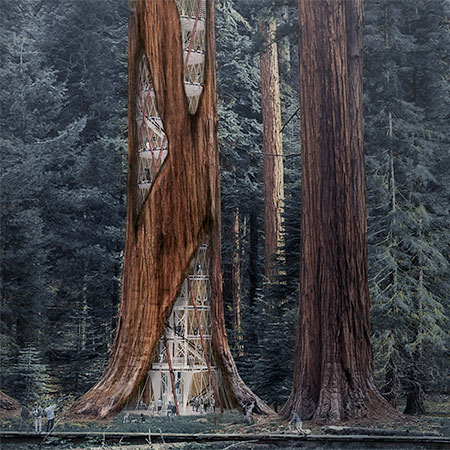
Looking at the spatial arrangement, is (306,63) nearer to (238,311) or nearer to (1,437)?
(1,437)

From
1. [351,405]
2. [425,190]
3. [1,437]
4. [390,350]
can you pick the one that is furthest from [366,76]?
[1,437]

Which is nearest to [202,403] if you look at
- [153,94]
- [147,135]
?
[147,135]

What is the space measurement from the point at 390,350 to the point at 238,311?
789 cm

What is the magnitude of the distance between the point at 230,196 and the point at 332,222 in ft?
37.6

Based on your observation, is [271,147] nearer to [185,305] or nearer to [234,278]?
[234,278]

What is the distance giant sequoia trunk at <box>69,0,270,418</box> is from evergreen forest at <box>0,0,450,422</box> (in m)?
2.85

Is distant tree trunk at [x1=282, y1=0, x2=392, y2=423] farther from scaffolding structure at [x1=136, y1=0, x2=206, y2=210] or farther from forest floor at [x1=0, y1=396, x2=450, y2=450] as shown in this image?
scaffolding structure at [x1=136, y1=0, x2=206, y2=210]

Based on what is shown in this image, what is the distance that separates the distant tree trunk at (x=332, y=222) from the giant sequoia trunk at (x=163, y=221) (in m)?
1.05

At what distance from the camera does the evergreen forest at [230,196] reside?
1392 centimetres

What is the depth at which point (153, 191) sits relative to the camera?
31.1ft

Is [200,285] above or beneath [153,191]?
beneath

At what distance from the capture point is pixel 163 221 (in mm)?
9430

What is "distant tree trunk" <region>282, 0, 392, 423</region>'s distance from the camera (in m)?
9.19

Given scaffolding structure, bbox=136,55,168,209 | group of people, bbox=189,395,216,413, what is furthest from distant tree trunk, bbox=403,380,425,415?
scaffolding structure, bbox=136,55,168,209
